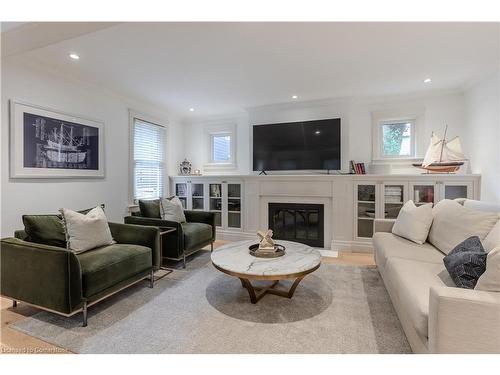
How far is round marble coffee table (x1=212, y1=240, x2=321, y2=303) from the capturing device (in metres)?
1.97

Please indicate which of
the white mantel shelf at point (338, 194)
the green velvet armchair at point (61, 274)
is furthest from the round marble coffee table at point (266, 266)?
the white mantel shelf at point (338, 194)

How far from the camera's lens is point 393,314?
6.74 feet

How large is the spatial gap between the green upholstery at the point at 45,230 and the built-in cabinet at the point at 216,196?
98.0 inches

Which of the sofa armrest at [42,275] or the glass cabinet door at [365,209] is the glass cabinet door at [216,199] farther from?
the sofa armrest at [42,275]

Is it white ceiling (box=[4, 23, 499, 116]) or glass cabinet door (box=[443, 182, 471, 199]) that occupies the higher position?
white ceiling (box=[4, 23, 499, 116])

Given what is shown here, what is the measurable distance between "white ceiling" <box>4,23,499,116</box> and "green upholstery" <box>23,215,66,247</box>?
1.65m

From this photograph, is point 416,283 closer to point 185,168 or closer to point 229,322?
point 229,322

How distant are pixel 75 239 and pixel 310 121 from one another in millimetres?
3622

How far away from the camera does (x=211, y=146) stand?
5160 millimetres

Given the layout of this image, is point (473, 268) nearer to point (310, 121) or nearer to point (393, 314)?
point (393, 314)

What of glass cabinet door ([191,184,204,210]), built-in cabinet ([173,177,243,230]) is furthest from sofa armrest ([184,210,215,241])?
glass cabinet door ([191,184,204,210])

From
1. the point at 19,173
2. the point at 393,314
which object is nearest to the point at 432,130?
the point at 393,314

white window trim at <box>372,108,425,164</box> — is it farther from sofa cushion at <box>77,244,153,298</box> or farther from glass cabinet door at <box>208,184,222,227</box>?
sofa cushion at <box>77,244,153,298</box>

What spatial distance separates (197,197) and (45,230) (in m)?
2.79
